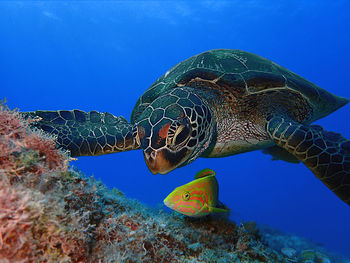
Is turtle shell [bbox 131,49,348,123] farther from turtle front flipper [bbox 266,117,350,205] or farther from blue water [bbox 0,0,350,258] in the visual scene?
blue water [bbox 0,0,350,258]

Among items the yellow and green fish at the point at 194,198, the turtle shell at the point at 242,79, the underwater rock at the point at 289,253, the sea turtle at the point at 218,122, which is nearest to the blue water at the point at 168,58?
the underwater rock at the point at 289,253

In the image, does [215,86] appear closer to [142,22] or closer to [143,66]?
[142,22]

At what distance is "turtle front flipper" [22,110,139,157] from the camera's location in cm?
342

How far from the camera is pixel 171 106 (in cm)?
328

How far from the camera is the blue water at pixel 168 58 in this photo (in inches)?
2052

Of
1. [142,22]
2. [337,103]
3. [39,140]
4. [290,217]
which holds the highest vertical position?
Answer: [142,22]

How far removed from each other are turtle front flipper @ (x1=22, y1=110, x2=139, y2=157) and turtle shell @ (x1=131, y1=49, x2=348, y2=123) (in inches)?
48.6

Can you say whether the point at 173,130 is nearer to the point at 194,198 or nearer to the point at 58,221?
the point at 194,198

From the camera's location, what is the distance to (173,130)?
2.91 m

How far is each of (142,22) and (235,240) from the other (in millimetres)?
78358

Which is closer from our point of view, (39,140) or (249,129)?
(39,140)

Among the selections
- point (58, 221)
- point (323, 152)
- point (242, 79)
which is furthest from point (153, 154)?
point (323, 152)

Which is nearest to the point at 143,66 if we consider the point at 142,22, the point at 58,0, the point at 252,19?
the point at 142,22

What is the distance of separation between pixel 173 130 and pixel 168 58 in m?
90.6
